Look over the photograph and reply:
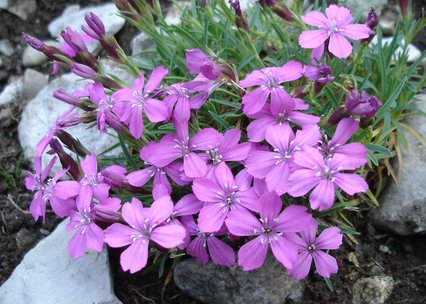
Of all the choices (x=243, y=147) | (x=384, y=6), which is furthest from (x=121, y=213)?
(x=384, y=6)

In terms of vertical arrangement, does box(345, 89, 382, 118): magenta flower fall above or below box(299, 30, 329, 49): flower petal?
below

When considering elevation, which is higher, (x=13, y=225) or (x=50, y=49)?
(x=50, y=49)

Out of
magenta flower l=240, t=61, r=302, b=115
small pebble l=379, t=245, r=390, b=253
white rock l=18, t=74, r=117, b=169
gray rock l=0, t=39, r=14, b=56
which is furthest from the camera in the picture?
gray rock l=0, t=39, r=14, b=56

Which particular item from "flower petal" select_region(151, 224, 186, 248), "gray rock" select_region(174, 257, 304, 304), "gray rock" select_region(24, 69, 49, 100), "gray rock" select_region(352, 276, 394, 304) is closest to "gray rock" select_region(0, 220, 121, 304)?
"gray rock" select_region(174, 257, 304, 304)

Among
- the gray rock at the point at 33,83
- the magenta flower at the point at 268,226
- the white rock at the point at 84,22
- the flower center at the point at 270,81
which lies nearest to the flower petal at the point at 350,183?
the magenta flower at the point at 268,226

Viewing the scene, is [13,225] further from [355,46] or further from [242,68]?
[355,46]

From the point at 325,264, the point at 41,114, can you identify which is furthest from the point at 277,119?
the point at 41,114

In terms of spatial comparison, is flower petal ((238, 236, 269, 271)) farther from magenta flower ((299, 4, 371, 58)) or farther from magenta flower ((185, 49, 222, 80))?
magenta flower ((299, 4, 371, 58))

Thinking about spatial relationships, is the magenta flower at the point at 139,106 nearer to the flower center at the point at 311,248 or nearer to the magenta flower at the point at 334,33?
the magenta flower at the point at 334,33
